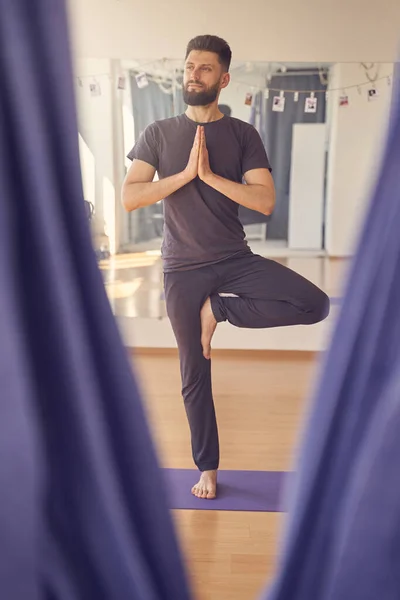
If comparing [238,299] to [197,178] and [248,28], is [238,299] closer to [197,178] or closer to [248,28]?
[197,178]

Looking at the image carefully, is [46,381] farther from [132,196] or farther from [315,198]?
[315,198]

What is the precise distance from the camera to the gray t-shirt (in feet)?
7.54

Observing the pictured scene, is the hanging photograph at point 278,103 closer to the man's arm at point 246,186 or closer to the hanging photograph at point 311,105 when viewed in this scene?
the hanging photograph at point 311,105

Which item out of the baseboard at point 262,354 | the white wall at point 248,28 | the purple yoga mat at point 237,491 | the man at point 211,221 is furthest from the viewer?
the baseboard at point 262,354

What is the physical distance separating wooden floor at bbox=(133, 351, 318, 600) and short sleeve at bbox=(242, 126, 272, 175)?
886mm

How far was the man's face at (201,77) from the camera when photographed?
226 cm

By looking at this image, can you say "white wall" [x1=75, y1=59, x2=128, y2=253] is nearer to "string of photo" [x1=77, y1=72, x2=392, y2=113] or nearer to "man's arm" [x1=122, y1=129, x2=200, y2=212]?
"string of photo" [x1=77, y1=72, x2=392, y2=113]

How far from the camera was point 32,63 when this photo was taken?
0.72m

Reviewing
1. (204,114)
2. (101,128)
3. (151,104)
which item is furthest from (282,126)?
(204,114)

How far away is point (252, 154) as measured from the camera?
2324 mm

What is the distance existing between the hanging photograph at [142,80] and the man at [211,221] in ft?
5.97

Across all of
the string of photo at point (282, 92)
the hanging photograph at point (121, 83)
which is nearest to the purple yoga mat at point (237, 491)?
the string of photo at point (282, 92)

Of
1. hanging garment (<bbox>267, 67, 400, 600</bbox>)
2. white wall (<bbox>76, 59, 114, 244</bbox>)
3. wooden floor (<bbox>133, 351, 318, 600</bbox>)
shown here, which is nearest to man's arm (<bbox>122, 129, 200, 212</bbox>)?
wooden floor (<bbox>133, 351, 318, 600</bbox>)

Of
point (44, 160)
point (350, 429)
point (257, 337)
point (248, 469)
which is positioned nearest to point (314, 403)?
point (350, 429)
